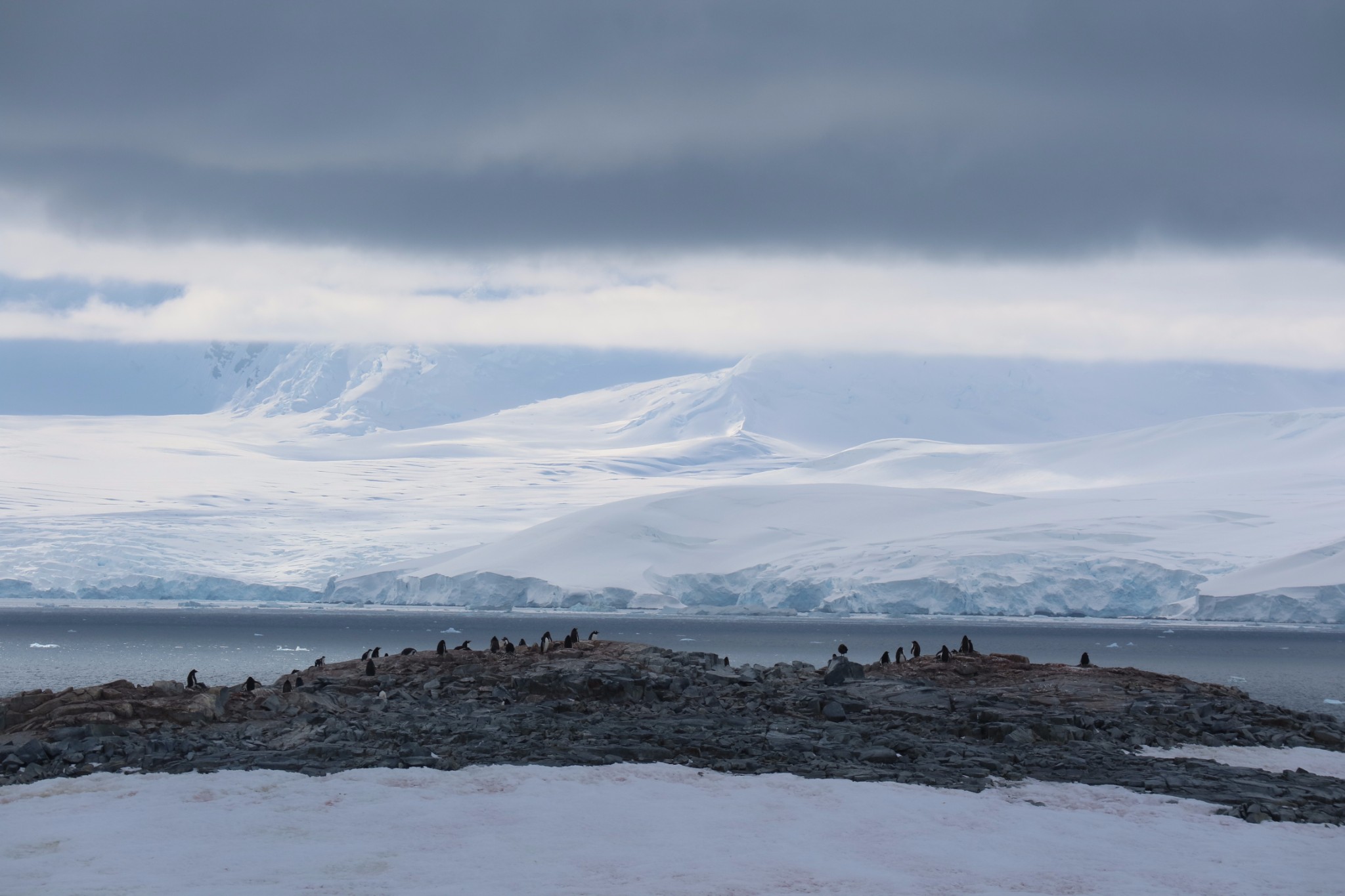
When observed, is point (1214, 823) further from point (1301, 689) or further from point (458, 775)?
point (1301, 689)

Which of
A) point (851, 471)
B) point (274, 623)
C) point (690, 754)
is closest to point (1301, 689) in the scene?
point (690, 754)

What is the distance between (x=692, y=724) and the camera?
17688mm

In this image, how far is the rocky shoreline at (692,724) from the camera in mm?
14477

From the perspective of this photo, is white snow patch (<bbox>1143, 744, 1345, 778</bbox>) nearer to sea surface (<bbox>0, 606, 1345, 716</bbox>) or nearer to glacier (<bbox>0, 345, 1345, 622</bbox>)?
sea surface (<bbox>0, 606, 1345, 716</bbox>)

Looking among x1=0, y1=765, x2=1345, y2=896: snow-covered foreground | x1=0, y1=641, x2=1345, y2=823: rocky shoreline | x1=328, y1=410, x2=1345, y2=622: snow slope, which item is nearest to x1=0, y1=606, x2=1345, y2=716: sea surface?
x1=328, y1=410, x2=1345, y2=622: snow slope

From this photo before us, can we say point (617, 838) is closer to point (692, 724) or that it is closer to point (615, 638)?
point (692, 724)

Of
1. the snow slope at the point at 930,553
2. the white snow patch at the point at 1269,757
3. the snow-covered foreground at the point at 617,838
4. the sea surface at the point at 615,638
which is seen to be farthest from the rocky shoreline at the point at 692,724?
the snow slope at the point at 930,553

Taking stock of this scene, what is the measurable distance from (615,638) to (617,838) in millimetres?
66233

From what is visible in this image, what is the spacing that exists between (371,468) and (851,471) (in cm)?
6439

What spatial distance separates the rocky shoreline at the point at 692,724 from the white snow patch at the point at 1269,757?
0.36 metres

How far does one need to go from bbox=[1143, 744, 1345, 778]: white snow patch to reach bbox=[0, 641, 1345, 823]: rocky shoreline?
1.17 feet

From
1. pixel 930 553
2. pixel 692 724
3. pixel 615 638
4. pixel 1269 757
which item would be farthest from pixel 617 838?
pixel 930 553

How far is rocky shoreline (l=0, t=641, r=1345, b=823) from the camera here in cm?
1448

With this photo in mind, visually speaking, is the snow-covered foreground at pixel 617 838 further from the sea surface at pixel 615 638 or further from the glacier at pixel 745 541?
the glacier at pixel 745 541
